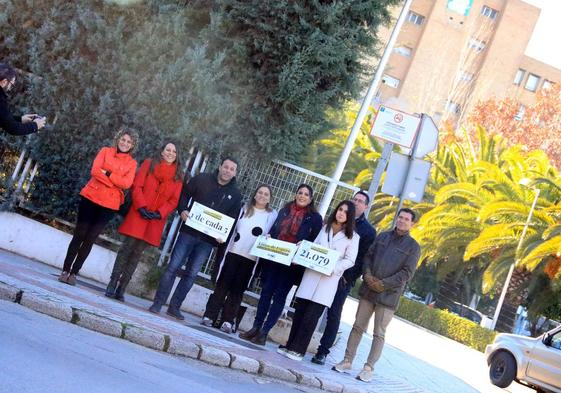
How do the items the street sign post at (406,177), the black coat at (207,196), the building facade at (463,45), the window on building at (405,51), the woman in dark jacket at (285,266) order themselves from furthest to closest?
the window on building at (405,51), the building facade at (463,45), the street sign post at (406,177), the woman in dark jacket at (285,266), the black coat at (207,196)

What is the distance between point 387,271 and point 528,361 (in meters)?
8.03

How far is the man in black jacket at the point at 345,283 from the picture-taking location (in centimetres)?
1088

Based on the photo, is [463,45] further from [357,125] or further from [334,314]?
[334,314]

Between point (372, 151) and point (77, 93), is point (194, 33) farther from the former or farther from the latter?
point (372, 151)

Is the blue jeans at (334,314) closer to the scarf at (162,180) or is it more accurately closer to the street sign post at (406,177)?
the street sign post at (406,177)

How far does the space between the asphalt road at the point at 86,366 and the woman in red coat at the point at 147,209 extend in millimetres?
2554

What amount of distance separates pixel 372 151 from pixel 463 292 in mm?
8366

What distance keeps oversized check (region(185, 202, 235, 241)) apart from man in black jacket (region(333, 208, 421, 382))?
5.78ft

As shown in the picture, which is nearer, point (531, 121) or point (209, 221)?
point (209, 221)

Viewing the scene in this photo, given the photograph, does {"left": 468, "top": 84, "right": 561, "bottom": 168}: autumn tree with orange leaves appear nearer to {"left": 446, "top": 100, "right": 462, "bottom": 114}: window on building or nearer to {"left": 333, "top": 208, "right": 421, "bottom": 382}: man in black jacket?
{"left": 446, "top": 100, "right": 462, "bottom": 114}: window on building

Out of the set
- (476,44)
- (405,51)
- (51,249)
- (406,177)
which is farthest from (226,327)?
(405,51)

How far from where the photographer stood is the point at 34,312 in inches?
306

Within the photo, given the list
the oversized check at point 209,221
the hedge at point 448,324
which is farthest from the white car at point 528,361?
the hedge at point 448,324

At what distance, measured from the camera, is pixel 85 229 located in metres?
10.2
